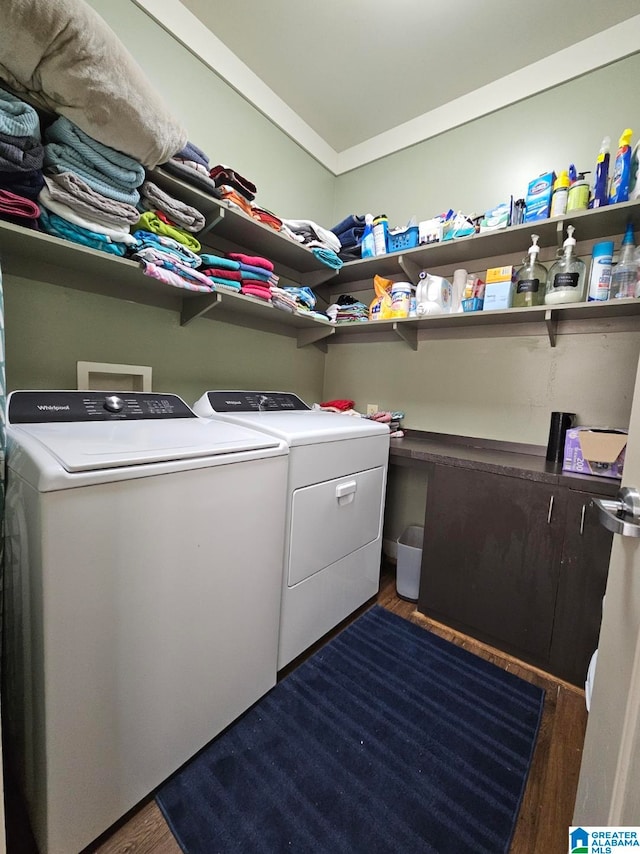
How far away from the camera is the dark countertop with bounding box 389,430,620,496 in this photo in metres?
1.39

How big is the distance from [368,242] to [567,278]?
3.55ft

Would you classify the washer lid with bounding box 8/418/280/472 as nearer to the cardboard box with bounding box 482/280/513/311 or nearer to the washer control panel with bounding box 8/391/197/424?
the washer control panel with bounding box 8/391/197/424

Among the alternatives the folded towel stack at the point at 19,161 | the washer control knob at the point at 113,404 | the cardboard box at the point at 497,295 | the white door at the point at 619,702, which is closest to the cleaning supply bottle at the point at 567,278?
the cardboard box at the point at 497,295

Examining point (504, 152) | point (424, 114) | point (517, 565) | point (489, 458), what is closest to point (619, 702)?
point (517, 565)

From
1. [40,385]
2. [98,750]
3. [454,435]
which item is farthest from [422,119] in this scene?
[98,750]

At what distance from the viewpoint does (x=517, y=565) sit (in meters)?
1.52

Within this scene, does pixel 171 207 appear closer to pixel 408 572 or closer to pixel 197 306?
pixel 197 306

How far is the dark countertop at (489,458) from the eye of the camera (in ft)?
4.56

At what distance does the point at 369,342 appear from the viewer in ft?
8.13

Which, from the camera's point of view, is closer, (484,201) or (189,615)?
(189,615)

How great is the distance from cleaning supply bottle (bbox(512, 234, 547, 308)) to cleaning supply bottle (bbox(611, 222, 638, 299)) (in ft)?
0.92

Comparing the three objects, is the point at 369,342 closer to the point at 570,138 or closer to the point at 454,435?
the point at 454,435

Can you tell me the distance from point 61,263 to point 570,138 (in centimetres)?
237

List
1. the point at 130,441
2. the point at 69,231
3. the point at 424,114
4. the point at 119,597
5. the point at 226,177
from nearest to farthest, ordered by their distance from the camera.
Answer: the point at 119,597 < the point at 130,441 < the point at 69,231 < the point at 226,177 < the point at 424,114
